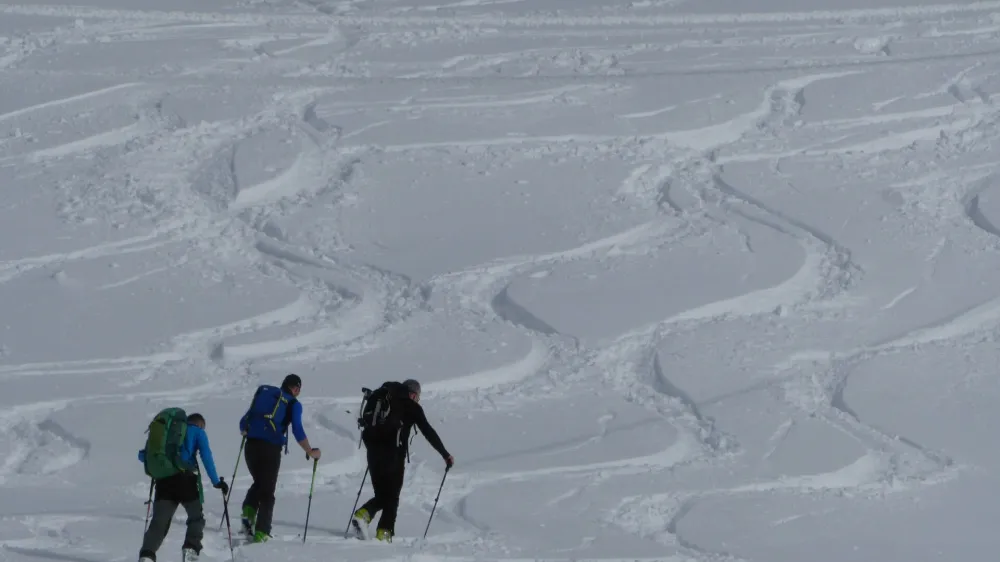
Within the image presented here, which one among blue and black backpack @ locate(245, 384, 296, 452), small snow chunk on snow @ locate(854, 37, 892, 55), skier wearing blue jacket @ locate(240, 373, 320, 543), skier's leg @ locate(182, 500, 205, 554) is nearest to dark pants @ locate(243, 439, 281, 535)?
skier wearing blue jacket @ locate(240, 373, 320, 543)

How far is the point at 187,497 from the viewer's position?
774 cm

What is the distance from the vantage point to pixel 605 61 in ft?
64.6

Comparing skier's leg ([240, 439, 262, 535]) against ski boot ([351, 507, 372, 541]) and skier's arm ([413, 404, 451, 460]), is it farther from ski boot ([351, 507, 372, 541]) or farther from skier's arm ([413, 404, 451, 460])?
skier's arm ([413, 404, 451, 460])

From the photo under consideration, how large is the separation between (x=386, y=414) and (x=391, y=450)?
216 mm

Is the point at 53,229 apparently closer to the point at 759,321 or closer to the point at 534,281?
the point at 534,281

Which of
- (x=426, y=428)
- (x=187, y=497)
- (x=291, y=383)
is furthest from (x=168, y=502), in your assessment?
(x=426, y=428)

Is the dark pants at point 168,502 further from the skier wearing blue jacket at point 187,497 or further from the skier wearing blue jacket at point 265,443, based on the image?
the skier wearing blue jacket at point 265,443

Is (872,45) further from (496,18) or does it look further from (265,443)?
(265,443)

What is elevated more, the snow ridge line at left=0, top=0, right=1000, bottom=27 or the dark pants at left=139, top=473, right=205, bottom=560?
the snow ridge line at left=0, top=0, right=1000, bottom=27

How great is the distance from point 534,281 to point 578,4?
936 cm

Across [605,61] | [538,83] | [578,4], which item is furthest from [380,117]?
[578,4]

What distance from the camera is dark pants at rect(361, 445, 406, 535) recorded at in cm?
853

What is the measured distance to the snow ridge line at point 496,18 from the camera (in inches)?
840

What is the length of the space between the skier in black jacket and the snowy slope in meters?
0.29
